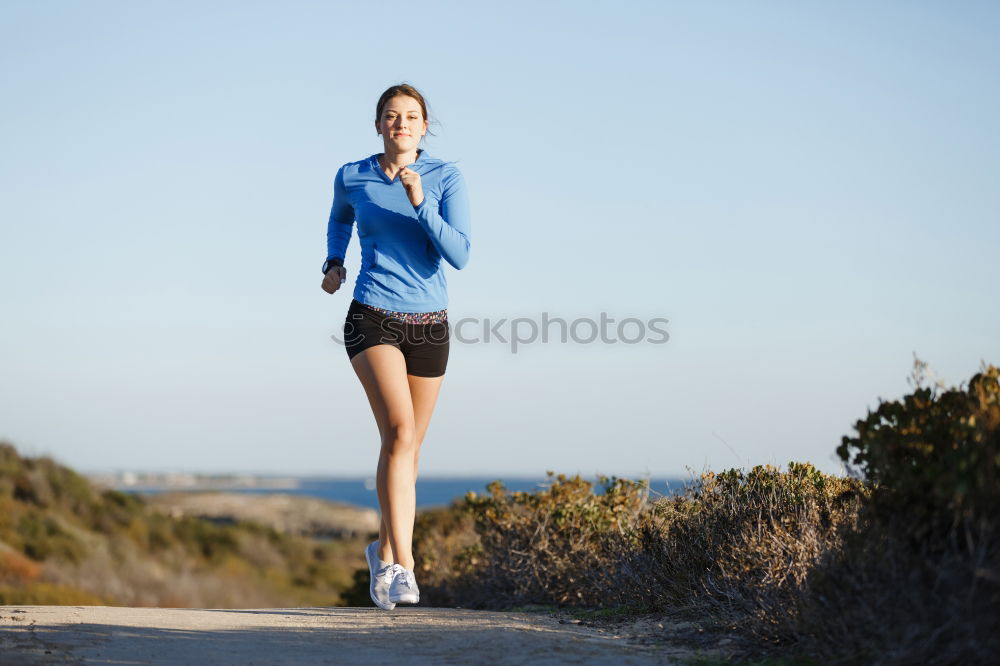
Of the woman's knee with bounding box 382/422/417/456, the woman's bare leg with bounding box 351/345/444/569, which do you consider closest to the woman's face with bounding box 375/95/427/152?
the woman's bare leg with bounding box 351/345/444/569

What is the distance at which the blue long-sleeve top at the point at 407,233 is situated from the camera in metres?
5.80

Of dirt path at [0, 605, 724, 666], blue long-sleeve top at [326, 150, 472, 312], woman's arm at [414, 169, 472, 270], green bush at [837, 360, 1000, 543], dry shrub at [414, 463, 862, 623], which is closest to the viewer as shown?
green bush at [837, 360, 1000, 543]

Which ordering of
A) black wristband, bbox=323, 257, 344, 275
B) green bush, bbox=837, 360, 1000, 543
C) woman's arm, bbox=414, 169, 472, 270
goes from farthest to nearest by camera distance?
1. black wristband, bbox=323, 257, 344, 275
2. woman's arm, bbox=414, 169, 472, 270
3. green bush, bbox=837, 360, 1000, 543

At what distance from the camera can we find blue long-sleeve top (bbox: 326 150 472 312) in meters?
5.80

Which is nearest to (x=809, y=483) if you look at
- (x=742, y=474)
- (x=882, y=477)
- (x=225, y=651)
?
(x=742, y=474)

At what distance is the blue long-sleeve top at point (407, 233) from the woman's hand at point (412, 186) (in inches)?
1.8

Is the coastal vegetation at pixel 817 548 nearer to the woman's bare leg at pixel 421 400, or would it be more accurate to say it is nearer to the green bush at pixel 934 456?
the green bush at pixel 934 456

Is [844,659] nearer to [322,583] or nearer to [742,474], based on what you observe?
[742,474]

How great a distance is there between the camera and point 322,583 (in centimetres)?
2227

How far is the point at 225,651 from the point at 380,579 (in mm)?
1165

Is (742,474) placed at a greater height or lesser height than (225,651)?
greater


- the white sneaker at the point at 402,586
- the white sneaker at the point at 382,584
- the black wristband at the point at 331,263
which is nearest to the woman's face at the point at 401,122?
the black wristband at the point at 331,263

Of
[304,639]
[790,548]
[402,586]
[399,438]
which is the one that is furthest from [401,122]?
[790,548]

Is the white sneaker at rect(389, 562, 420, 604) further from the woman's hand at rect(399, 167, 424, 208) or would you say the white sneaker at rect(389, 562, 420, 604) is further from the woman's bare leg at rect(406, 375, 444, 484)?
the woman's hand at rect(399, 167, 424, 208)
